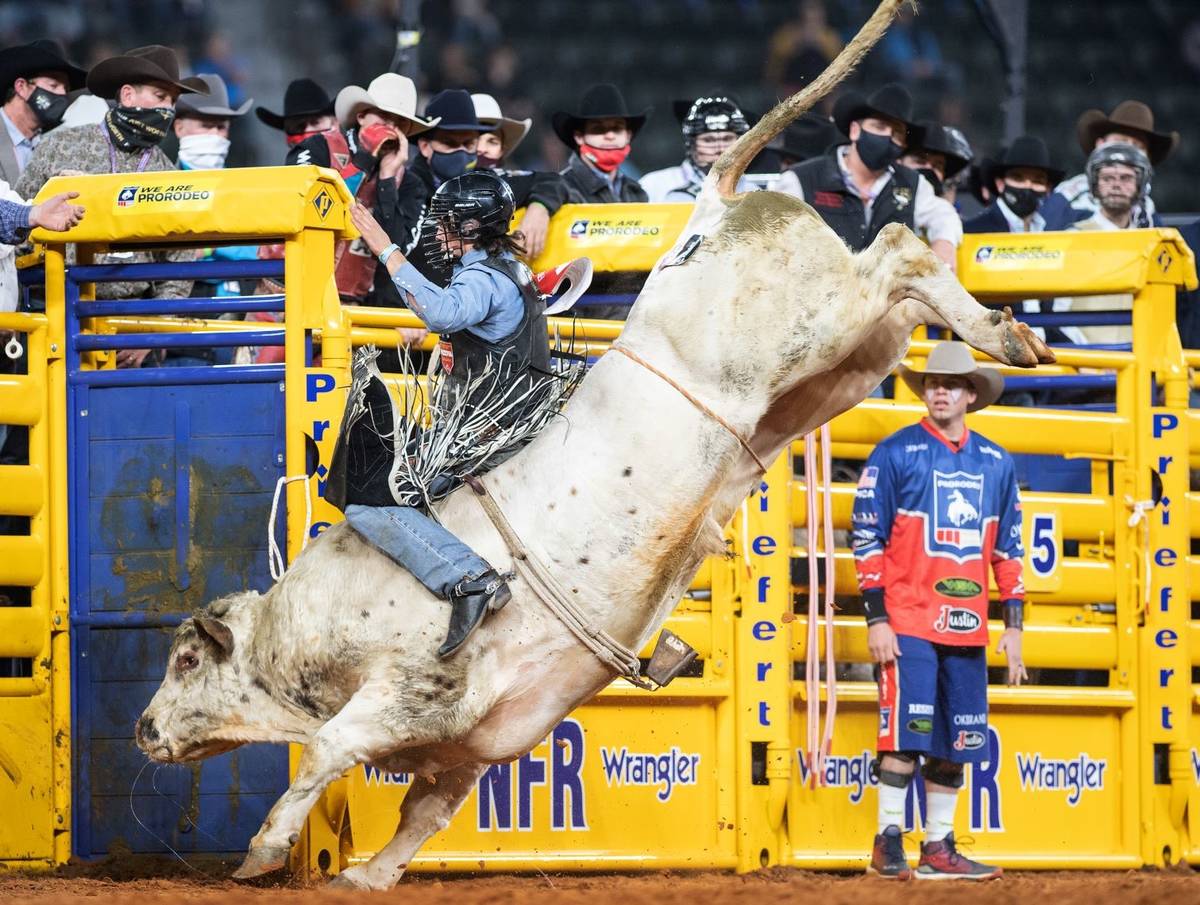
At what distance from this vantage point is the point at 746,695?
23.2 feet

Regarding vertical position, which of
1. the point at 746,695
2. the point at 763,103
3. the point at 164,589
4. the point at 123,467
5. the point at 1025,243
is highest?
the point at 763,103

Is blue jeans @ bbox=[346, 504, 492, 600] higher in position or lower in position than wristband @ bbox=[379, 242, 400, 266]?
lower

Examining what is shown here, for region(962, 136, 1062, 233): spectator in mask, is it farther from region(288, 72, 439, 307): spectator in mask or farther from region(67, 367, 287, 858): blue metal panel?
region(67, 367, 287, 858): blue metal panel

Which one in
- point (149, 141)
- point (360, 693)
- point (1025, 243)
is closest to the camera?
point (360, 693)

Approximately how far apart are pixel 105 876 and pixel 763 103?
33.9 ft

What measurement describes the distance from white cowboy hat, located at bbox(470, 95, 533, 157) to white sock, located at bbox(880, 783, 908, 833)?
12.4 feet

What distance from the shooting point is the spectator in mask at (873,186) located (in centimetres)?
812

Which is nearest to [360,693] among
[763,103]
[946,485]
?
[946,485]

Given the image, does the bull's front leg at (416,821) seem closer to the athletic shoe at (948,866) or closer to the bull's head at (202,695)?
the bull's head at (202,695)

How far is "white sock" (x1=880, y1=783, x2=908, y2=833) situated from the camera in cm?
707

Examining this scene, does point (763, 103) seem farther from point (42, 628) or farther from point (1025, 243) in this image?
point (42, 628)

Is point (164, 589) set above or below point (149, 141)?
below

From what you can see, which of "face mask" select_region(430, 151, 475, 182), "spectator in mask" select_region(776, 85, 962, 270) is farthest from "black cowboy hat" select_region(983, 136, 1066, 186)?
"face mask" select_region(430, 151, 475, 182)

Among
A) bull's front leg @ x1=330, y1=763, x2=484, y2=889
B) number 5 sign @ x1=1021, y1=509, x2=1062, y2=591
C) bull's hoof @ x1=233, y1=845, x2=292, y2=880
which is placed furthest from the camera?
number 5 sign @ x1=1021, y1=509, x2=1062, y2=591
